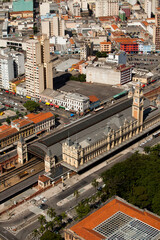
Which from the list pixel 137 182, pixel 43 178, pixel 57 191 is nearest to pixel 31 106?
pixel 43 178

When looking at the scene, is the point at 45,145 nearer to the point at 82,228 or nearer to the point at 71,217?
the point at 71,217

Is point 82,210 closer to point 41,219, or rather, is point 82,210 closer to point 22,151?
point 41,219

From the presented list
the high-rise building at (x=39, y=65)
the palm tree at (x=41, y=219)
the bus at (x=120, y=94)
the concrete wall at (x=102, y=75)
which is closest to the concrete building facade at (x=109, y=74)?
the concrete wall at (x=102, y=75)

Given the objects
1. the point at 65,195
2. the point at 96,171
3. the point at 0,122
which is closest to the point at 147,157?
the point at 96,171

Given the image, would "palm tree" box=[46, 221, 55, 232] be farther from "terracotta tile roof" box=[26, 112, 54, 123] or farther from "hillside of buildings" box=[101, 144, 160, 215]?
"terracotta tile roof" box=[26, 112, 54, 123]

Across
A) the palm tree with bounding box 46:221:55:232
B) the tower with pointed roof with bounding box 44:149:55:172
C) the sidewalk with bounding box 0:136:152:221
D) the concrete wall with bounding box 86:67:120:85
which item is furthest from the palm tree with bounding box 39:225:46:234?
the concrete wall with bounding box 86:67:120:85

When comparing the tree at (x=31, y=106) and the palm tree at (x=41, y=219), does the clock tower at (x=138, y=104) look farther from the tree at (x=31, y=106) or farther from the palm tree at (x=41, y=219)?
the palm tree at (x=41, y=219)
